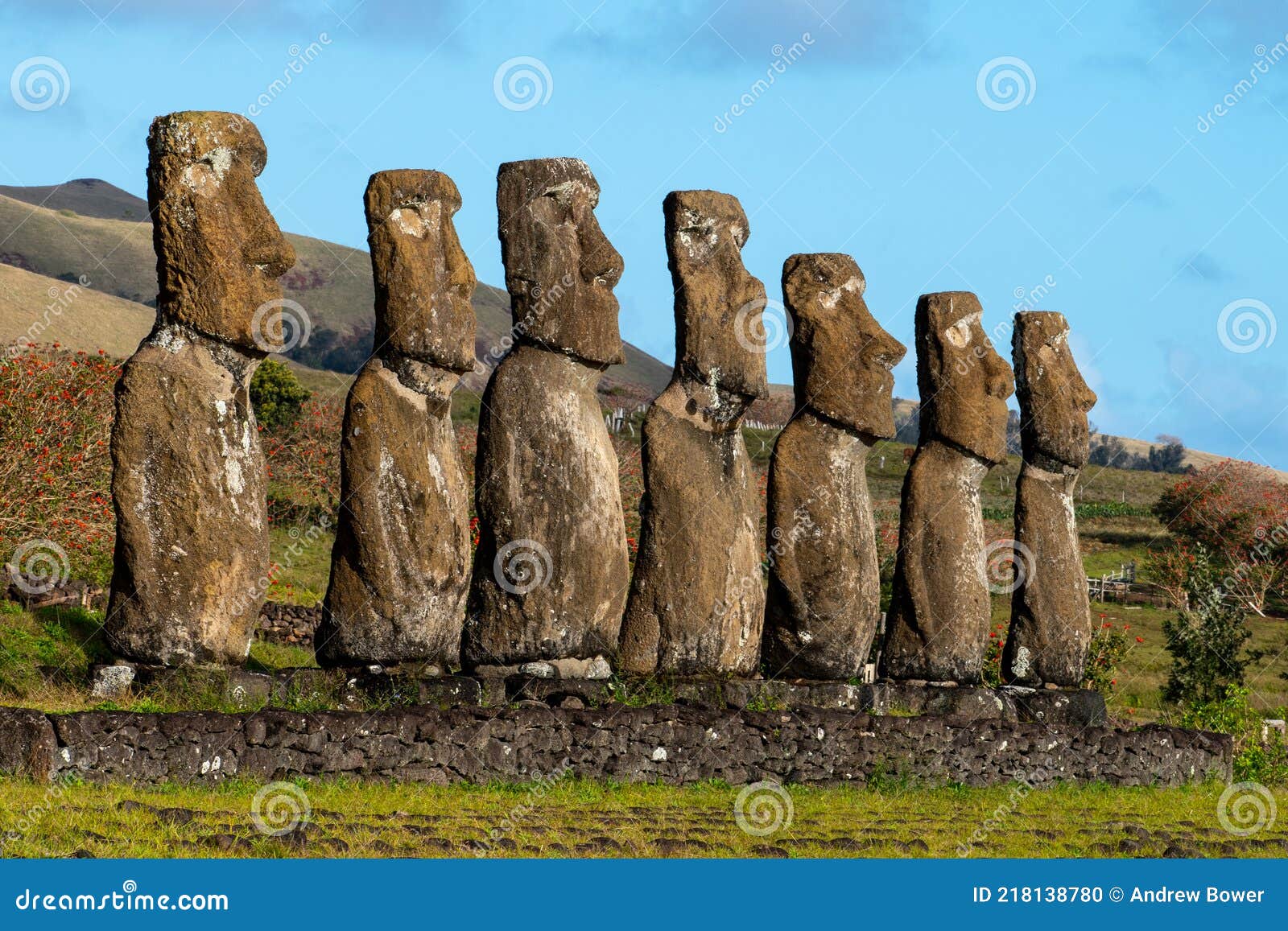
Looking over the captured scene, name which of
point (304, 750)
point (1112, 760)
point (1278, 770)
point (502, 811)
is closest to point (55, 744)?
point (304, 750)

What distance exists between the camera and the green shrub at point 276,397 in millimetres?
35062

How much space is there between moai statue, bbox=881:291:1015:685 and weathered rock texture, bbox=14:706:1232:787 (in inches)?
48.1

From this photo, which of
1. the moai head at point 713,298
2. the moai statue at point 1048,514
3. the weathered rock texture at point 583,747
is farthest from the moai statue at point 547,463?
the moai statue at point 1048,514

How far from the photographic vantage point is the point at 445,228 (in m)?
14.2

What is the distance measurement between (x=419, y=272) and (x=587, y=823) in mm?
4818

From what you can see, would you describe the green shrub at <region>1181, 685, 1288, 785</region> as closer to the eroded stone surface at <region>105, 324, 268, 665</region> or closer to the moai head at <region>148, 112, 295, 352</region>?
the eroded stone surface at <region>105, 324, 268, 665</region>

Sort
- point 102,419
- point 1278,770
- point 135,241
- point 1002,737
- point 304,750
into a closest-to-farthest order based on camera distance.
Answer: point 304,750, point 1002,737, point 1278,770, point 102,419, point 135,241

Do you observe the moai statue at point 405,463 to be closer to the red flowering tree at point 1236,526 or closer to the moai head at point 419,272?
the moai head at point 419,272

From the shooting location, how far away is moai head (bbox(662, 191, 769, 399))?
15062 mm

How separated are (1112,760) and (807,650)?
3231mm

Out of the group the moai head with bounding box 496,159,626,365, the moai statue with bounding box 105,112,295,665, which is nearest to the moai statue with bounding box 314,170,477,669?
the moai head with bounding box 496,159,626,365

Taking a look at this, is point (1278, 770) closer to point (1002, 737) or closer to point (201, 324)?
point (1002, 737)

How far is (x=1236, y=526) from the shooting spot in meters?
39.6

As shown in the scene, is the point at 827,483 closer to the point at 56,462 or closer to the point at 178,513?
the point at 178,513
